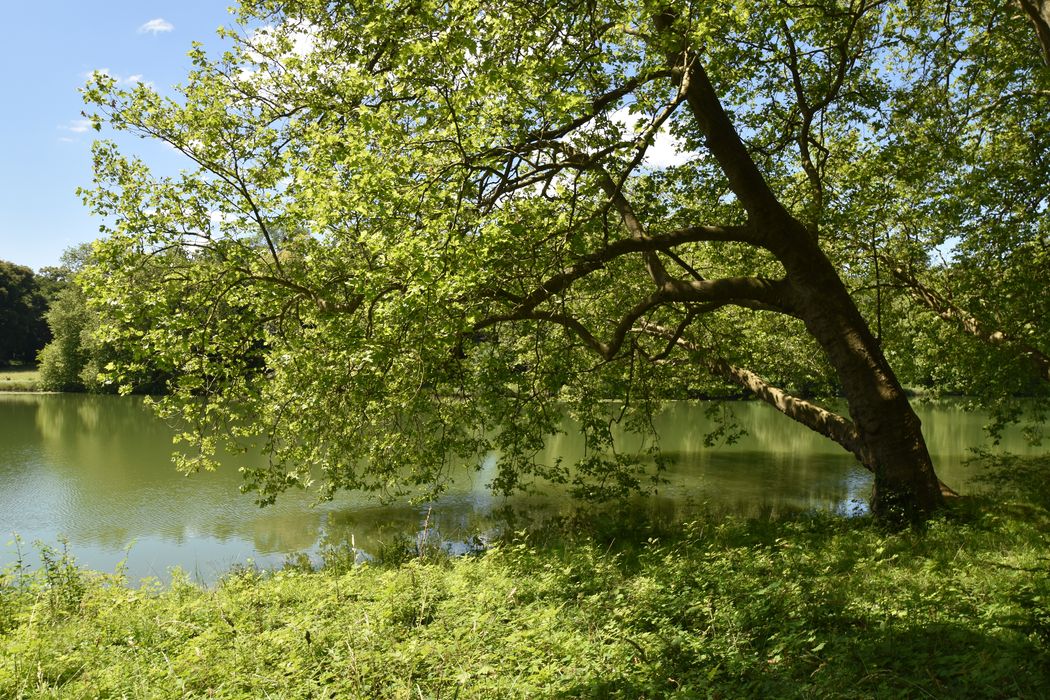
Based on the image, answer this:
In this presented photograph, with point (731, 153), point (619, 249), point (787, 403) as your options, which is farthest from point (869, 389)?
point (619, 249)

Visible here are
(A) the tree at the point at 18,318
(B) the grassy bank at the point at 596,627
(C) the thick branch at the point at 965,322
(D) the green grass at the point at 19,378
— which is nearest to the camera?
(B) the grassy bank at the point at 596,627

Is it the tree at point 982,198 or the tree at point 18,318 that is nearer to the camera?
the tree at point 982,198

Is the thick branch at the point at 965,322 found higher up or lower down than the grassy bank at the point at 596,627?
higher up

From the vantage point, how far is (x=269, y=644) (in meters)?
4.72

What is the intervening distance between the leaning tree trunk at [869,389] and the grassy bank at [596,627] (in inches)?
23.8

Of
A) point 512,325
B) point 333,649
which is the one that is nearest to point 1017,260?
point 512,325

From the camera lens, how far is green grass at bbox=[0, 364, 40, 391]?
47188mm

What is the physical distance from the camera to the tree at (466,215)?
6.28 m

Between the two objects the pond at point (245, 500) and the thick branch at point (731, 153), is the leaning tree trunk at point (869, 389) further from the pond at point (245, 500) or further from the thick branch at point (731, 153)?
the pond at point (245, 500)

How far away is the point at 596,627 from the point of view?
443 cm

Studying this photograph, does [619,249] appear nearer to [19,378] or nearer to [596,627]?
[596,627]

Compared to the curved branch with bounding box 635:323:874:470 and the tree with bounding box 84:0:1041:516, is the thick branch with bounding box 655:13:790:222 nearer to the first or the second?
the tree with bounding box 84:0:1041:516

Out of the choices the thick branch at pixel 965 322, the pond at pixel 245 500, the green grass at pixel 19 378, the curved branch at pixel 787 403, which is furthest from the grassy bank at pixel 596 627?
the green grass at pixel 19 378

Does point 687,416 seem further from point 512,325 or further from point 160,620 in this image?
point 160,620
